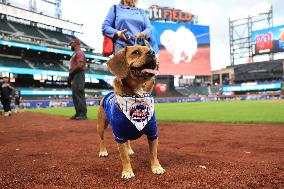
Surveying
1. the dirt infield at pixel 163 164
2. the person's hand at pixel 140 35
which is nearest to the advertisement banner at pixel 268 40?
the dirt infield at pixel 163 164

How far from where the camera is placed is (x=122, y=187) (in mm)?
2764

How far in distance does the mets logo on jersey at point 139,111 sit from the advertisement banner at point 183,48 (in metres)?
48.2

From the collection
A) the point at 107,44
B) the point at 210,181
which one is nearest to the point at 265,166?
the point at 210,181

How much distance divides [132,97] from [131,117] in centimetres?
21

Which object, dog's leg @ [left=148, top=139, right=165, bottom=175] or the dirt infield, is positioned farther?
dog's leg @ [left=148, top=139, right=165, bottom=175]

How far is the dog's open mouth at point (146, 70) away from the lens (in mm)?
2893

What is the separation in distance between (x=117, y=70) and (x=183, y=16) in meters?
65.4

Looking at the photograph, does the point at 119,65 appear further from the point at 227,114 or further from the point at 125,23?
the point at 227,114

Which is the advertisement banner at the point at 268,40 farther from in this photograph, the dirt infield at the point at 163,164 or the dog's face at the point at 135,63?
the dog's face at the point at 135,63

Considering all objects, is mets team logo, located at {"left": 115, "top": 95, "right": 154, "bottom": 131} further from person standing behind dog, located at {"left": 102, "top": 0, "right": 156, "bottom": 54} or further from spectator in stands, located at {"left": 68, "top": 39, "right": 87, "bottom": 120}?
spectator in stands, located at {"left": 68, "top": 39, "right": 87, "bottom": 120}

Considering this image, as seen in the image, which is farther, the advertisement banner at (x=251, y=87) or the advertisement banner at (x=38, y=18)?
the advertisement banner at (x=251, y=87)

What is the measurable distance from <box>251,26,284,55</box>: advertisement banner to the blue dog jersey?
59.0 meters

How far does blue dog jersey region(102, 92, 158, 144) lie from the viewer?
314 cm

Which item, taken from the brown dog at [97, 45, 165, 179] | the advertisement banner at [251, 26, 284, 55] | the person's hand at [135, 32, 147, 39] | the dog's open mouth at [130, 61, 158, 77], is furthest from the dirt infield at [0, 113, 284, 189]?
the advertisement banner at [251, 26, 284, 55]
